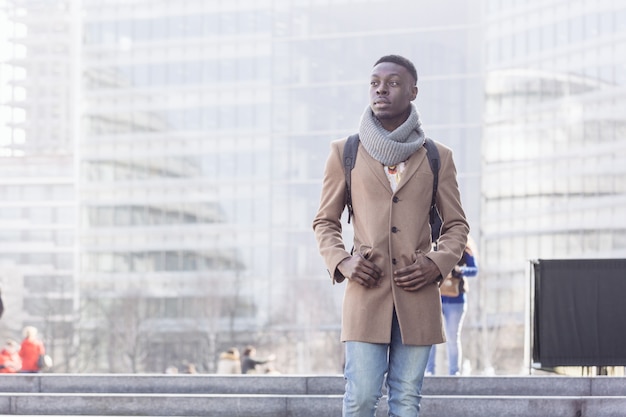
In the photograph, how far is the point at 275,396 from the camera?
10.8 meters

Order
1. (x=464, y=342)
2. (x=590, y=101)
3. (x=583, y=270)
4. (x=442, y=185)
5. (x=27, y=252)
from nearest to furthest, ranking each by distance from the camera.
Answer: (x=442, y=185) < (x=583, y=270) < (x=464, y=342) < (x=590, y=101) < (x=27, y=252)

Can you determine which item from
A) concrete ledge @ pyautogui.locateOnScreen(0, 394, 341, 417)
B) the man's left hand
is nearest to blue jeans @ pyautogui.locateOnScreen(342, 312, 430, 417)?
the man's left hand

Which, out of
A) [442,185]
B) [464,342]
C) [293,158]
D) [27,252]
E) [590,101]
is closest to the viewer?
[442,185]

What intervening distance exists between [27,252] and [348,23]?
3646 cm

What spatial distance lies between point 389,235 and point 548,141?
93309 mm

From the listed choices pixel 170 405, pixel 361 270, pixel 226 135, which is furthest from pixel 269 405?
pixel 226 135

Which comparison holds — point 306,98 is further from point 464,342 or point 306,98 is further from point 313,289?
point 464,342

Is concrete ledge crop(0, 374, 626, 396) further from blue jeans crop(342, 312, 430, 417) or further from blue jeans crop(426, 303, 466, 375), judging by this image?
blue jeans crop(342, 312, 430, 417)

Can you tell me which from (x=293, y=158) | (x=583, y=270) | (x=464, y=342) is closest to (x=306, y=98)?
(x=293, y=158)

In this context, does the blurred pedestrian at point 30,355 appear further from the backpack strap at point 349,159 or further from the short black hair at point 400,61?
the short black hair at point 400,61

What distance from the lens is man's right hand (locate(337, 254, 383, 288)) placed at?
Result: 575 cm

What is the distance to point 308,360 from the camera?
96062 millimetres

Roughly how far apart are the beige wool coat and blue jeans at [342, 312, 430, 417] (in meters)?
0.06

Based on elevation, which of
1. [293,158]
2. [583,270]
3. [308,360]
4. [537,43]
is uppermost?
[537,43]
